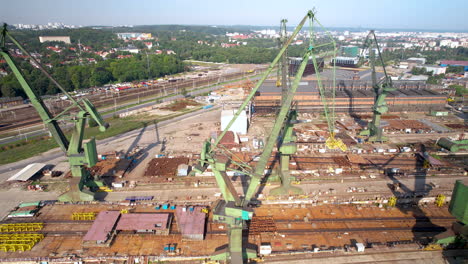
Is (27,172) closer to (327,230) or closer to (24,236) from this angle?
(24,236)

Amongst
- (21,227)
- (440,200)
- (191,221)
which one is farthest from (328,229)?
(21,227)

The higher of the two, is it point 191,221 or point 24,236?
point 191,221

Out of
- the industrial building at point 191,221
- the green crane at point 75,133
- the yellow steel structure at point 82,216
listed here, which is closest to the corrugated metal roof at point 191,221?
the industrial building at point 191,221

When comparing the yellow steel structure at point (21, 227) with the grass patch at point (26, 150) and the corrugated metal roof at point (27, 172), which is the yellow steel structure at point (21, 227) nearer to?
the corrugated metal roof at point (27, 172)

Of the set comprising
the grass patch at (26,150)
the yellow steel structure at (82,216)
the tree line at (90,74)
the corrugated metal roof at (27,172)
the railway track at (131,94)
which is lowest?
the yellow steel structure at (82,216)

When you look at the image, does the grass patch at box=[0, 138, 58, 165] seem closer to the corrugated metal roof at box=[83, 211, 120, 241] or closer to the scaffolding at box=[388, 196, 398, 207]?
the corrugated metal roof at box=[83, 211, 120, 241]

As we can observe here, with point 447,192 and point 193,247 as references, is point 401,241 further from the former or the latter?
point 193,247

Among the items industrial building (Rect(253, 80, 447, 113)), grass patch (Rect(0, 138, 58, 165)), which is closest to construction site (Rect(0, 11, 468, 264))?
grass patch (Rect(0, 138, 58, 165))
